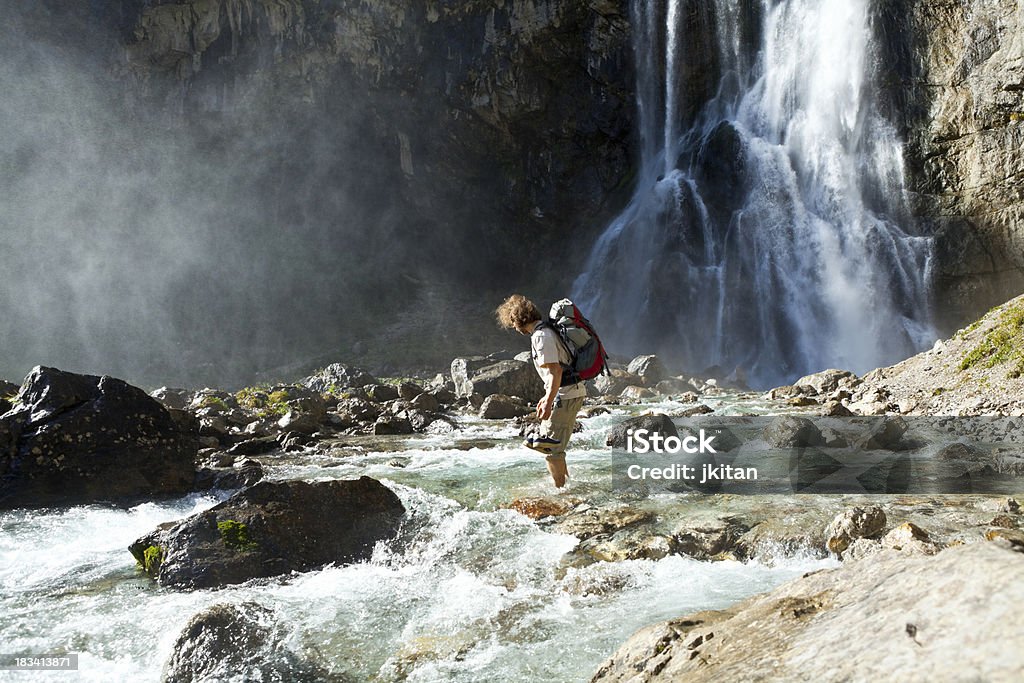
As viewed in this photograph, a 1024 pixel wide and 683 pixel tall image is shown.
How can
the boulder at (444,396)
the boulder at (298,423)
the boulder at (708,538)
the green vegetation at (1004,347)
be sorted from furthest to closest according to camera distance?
the boulder at (444,396) → the boulder at (298,423) → the green vegetation at (1004,347) → the boulder at (708,538)

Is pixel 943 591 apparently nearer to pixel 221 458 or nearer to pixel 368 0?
pixel 221 458

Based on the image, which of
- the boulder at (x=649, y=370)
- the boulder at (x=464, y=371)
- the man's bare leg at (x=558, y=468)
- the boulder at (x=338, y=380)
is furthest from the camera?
the boulder at (x=338, y=380)

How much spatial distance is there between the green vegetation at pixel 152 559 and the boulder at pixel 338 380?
14.5 metres

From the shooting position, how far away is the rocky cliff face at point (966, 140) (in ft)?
72.2

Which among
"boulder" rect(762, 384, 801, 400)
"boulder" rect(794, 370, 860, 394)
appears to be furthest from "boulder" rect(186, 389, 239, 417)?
"boulder" rect(794, 370, 860, 394)

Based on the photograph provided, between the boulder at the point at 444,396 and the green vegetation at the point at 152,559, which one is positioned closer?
the green vegetation at the point at 152,559

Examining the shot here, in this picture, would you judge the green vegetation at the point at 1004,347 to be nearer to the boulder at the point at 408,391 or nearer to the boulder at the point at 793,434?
the boulder at the point at 793,434

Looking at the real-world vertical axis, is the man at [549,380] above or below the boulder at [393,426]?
above

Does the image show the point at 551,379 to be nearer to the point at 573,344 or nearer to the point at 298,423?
the point at 573,344

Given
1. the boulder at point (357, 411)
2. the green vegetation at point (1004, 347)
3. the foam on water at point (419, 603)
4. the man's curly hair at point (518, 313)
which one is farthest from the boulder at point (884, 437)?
the boulder at point (357, 411)

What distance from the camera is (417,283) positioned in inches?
1483

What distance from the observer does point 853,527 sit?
511 centimetres

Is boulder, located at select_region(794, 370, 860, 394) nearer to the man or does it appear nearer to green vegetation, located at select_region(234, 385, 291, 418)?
the man

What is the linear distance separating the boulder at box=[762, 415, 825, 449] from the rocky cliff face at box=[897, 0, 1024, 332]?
18.1 metres
